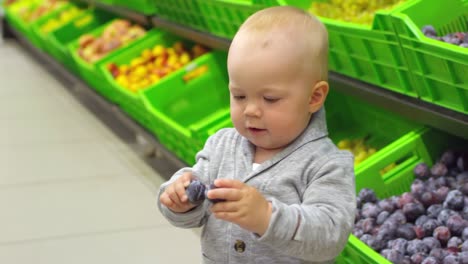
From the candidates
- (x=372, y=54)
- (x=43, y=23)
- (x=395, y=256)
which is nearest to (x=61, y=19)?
(x=43, y=23)

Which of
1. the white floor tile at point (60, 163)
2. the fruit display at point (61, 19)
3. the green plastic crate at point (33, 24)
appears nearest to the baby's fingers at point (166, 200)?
the white floor tile at point (60, 163)

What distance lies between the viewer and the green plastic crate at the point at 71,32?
22.9 ft

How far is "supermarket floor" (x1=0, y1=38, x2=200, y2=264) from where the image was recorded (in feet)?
11.8

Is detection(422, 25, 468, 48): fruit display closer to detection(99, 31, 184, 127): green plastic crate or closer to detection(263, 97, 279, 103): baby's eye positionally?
detection(263, 97, 279, 103): baby's eye

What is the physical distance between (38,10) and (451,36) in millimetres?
6472

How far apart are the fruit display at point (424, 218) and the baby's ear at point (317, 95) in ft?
2.84

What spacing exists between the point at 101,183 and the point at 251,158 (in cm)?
281

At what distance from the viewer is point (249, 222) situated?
1568 mm

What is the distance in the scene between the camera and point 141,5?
582 cm

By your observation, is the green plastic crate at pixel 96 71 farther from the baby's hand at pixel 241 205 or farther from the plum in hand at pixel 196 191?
the baby's hand at pixel 241 205

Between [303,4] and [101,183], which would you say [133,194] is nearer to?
[101,183]

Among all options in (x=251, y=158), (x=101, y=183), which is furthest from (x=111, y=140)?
(x=251, y=158)

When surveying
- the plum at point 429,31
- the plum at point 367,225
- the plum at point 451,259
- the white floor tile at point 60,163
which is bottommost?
the white floor tile at point 60,163

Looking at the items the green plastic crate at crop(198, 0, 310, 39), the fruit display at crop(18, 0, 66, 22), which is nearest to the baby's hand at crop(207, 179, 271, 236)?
the green plastic crate at crop(198, 0, 310, 39)
